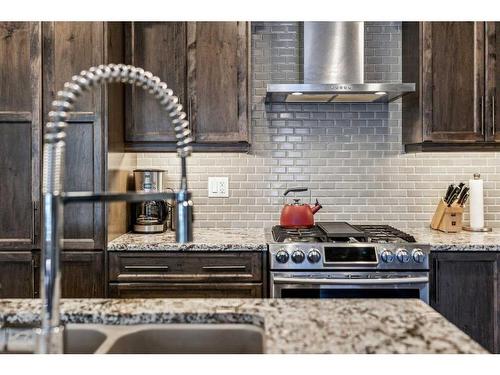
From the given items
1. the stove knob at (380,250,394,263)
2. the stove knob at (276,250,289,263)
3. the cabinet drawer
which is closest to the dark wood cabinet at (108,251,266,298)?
the cabinet drawer

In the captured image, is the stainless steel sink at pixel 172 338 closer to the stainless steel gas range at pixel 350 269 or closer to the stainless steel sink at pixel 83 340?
the stainless steel sink at pixel 83 340

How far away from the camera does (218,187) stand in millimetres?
3223

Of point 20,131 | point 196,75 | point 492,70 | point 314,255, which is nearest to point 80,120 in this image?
point 20,131

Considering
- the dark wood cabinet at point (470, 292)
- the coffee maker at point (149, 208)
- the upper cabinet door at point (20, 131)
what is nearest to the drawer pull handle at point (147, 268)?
the coffee maker at point (149, 208)

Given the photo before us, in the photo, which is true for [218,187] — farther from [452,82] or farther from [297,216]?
[452,82]

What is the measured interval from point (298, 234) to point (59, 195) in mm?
1896

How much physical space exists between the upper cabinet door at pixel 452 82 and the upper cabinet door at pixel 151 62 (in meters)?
1.45

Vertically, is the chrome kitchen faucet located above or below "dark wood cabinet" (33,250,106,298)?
above

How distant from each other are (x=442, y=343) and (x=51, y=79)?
2.26 meters

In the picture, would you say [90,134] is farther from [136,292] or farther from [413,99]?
[413,99]

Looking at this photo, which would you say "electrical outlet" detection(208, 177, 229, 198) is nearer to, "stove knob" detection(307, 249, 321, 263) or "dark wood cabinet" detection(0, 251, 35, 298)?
"stove knob" detection(307, 249, 321, 263)

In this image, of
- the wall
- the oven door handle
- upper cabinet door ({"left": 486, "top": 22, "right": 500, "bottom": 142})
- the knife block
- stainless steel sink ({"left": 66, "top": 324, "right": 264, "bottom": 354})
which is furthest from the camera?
the wall

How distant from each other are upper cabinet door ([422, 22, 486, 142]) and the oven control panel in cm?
78

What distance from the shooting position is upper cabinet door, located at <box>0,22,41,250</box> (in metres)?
Result: 2.52
